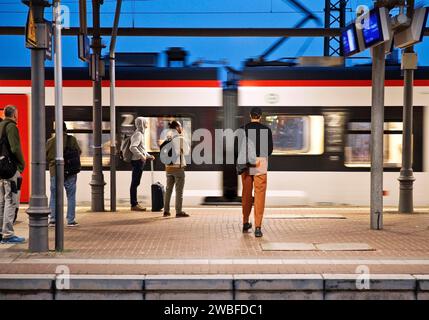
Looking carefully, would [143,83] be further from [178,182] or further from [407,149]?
[407,149]

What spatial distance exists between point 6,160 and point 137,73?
4.64 m

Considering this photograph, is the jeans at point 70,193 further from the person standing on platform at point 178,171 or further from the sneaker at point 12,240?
the person standing on platform at point 178,171

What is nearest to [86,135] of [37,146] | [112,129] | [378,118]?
[112,129]

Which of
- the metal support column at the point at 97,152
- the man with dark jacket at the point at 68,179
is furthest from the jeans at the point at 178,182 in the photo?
the man with dark jacket at the point at 68,179

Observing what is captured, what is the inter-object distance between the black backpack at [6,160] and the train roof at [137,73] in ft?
14.2

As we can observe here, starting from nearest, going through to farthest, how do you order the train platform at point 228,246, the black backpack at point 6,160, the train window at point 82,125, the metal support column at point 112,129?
the train platform at point 228,246
the black backpack at point 6,160
the metal support column at point 112,129
the train window at point 82,125

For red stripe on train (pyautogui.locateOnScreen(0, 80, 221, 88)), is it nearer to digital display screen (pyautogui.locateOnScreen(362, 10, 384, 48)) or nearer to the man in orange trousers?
the man in orange trousers

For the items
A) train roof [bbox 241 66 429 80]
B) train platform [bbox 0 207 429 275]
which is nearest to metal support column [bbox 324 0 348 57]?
train roof [bbox 241 66 429 80]

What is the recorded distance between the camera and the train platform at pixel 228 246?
6.82 m

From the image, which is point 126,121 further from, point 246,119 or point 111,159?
point 246,119

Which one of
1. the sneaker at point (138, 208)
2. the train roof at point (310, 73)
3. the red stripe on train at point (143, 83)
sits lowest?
the sneaker at point (138, 208)

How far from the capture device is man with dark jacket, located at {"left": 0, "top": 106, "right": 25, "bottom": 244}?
27.1 feet

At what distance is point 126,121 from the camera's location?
1239 centimetres

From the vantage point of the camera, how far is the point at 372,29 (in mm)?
8938
